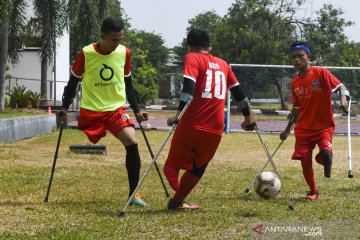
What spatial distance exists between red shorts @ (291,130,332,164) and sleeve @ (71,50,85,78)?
2.81 metres

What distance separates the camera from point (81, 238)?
15.8ft

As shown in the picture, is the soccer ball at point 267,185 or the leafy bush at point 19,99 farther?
the leafy bush at point 19,99

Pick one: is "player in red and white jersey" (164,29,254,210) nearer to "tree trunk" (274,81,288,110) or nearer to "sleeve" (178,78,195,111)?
"sleeve" (178,78,195,111)

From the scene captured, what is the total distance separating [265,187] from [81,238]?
7.93 ft

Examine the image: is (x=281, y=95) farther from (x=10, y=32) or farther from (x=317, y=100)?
(x=317, y=100)

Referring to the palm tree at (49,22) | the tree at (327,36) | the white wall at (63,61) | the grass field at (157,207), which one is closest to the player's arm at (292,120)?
the grass field at (157,207)

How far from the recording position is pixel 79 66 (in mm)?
6793

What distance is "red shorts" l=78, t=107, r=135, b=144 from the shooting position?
672 cm

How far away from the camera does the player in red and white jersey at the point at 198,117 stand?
606 cm

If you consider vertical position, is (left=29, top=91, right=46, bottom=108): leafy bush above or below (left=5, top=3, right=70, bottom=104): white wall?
below

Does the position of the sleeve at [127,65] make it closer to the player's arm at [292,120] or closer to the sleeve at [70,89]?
the sleeve at [70,89]

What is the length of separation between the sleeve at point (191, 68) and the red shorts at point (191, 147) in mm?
543

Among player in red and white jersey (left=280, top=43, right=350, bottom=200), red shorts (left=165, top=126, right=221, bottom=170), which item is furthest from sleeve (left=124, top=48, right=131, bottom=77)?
player in red and white jersey (left=280, top=43, right=350, bottom=200)

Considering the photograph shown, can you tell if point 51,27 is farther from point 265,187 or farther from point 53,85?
point 265,187
